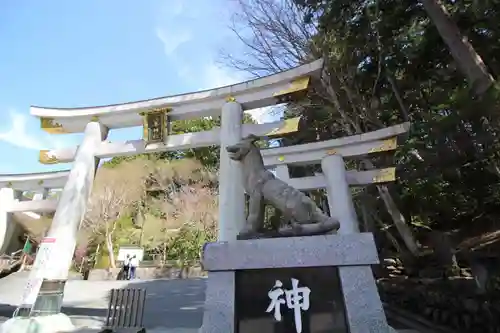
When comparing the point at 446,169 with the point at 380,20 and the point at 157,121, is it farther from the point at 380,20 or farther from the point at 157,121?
the point at 157,121

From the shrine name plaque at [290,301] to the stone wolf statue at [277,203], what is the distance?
1.37 ft

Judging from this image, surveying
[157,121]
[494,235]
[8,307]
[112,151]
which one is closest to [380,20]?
[494,235]

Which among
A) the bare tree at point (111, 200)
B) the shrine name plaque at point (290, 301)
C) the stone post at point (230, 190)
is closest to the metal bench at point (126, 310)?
the stone post at point (230, 190)

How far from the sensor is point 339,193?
8.30 m

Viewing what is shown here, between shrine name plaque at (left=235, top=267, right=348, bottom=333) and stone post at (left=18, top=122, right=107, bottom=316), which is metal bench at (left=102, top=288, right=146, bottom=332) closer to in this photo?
stone post at (left=18, top=122, right=107, bottom=316)

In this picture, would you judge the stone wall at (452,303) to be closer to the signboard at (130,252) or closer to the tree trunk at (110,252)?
the signboard at (130,252)

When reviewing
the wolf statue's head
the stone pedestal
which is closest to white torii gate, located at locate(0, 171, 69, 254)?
the wolf statue's head

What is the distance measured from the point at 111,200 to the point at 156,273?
4.74 meters

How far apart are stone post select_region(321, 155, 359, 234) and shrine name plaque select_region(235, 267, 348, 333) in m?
4.96

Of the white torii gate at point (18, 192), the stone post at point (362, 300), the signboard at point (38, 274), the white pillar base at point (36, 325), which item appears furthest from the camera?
the white torii gate at point (18, 192)

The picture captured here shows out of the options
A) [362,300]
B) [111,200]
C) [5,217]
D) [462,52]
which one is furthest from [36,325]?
[111,200]

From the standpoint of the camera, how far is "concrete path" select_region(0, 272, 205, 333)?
259 inches

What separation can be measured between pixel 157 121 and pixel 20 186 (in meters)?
5.22

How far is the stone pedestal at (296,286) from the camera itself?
308 centimetres
